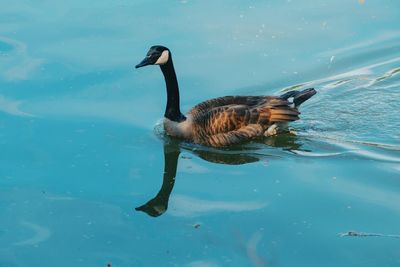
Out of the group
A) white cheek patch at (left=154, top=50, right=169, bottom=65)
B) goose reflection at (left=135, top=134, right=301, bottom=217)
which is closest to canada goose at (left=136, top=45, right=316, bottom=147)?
white cheek patch at (left=154, top=50, right=169, bottom=65)

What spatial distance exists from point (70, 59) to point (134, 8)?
1735 mm

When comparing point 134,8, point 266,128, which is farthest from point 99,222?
point 134,8

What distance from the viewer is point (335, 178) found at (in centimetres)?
862

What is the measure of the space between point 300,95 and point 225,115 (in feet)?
2.98

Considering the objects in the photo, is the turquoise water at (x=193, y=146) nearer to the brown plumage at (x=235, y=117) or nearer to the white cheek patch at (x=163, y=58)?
the brown plumage at (x=235, y=117)

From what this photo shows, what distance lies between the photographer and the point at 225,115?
32.0 ft

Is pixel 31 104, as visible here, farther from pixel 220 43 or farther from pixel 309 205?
pixel 309 205

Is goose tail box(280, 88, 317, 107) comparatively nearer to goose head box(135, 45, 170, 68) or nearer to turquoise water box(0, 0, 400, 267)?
turquoise water box(0, 0, 400, 267)

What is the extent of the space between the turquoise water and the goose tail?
1.20ft

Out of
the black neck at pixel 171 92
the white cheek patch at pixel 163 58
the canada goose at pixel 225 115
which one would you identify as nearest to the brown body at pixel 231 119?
the canada goose at pixel 225 115

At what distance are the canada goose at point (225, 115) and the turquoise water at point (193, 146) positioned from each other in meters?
0.16

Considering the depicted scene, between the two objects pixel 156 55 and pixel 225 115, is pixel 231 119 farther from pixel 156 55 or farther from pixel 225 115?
pixel 156 55

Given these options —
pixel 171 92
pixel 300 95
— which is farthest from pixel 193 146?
pixel 300 95

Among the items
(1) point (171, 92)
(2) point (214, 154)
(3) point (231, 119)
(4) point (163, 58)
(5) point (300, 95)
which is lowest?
(2) point (214, 154)
